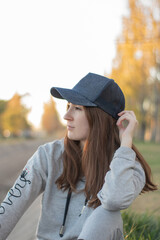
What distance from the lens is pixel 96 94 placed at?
2197 mm

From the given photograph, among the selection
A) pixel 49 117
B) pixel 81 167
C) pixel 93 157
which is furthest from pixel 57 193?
pixel 49 117

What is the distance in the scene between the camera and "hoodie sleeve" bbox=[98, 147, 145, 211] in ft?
6.11

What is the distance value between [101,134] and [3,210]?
0.84 m

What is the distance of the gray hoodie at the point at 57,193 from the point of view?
1.91m

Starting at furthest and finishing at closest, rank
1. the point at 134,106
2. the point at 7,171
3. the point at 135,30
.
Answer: the point at 134,106
the point at 135,30
the point at 7,171

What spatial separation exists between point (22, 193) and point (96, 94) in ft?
2.76

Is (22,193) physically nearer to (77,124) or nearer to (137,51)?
(77,124)

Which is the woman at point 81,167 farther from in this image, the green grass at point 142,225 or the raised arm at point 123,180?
the green grass at point 142,225

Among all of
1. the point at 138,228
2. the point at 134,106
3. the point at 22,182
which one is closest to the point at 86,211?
the point at 22,182

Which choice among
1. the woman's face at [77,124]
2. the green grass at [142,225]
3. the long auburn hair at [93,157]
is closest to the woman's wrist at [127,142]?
the long auburn hair at [93,157]

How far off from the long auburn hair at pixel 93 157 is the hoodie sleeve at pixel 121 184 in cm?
18

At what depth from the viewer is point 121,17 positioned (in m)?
19.0

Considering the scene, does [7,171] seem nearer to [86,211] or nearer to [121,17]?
[86,211]

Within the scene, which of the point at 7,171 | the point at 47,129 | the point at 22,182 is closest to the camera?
the point at 22,182
